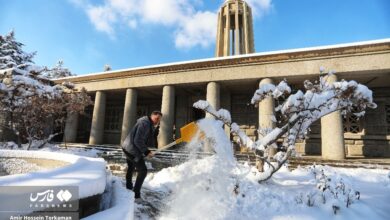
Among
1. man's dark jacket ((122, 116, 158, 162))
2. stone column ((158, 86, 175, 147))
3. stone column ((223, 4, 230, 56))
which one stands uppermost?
stone column ((223, 4, 230, 56))

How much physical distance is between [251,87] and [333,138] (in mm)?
5112

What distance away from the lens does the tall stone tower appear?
19.0 metres

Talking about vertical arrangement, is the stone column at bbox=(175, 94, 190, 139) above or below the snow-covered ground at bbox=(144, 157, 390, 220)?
above

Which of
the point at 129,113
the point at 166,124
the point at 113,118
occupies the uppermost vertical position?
the point at 113,118

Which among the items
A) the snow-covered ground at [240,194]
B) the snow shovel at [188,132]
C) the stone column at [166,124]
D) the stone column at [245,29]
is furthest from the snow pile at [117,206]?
the stone column at [245,29]

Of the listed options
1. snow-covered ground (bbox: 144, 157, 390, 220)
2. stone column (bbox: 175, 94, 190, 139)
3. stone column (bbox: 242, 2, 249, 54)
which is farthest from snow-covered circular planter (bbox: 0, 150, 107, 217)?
stone column (bbox: 242, 2, 249, 54)

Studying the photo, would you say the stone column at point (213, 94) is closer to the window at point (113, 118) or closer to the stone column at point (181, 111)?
the stone column at point (181, 111)

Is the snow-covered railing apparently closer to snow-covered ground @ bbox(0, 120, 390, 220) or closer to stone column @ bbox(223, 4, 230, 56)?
snow-covered ground @ bbox(0, 120, 390, 220)

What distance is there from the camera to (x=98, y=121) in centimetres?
1482

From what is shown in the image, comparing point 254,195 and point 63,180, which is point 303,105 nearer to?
point 254,195

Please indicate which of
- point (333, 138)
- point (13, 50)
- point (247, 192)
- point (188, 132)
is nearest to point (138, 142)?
point (188, 132)

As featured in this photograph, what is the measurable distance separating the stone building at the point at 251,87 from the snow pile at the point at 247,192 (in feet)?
13.1

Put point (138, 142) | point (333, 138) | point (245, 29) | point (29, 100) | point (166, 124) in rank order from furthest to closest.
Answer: point (245, 29), point (166, 124), point (29, 100), point (333, 138), point (138, 142)

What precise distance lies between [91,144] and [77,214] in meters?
13.2
